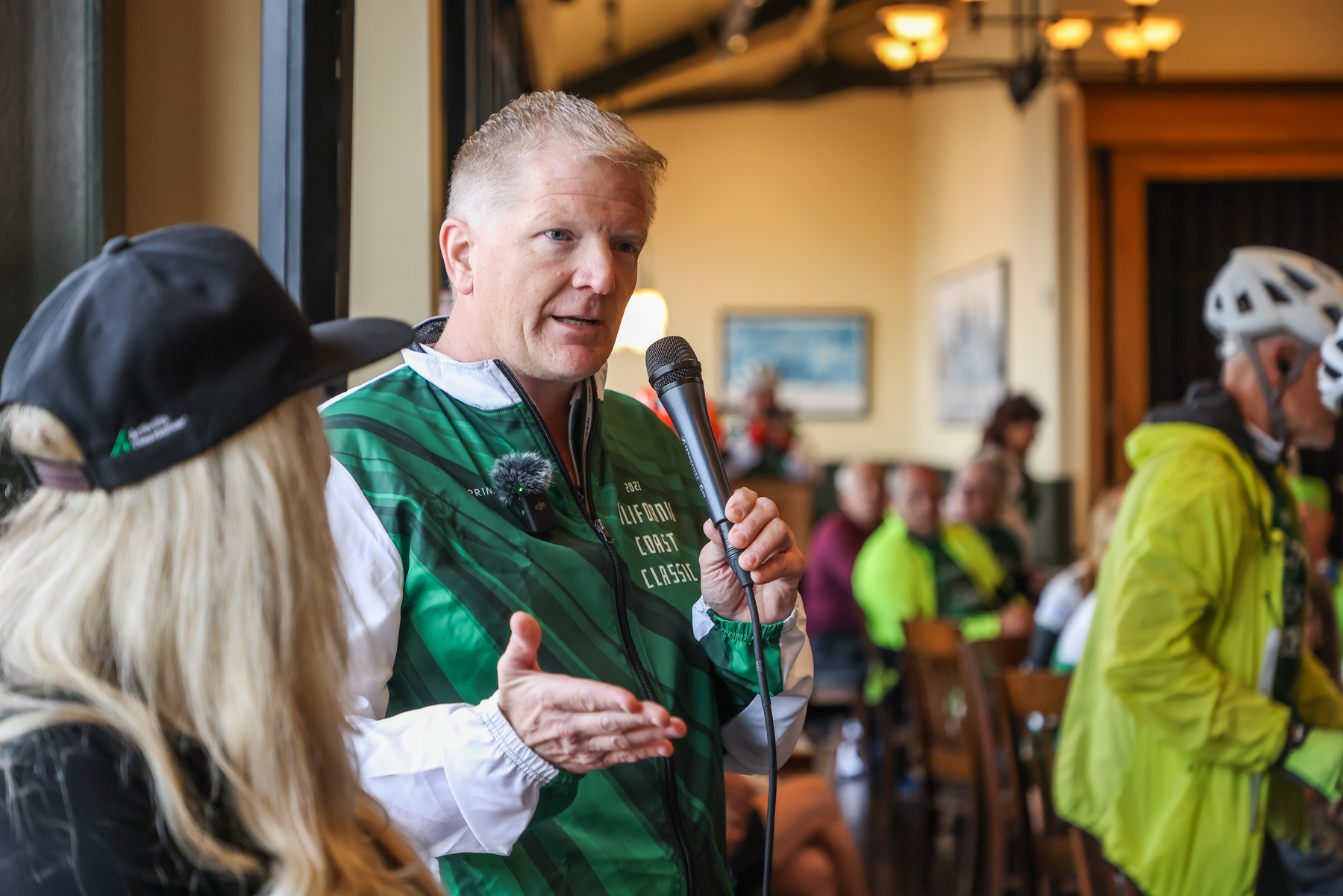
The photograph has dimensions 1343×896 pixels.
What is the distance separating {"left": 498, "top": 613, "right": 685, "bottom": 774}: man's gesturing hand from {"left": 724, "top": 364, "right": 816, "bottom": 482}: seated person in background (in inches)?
224

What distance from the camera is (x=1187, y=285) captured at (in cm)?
717

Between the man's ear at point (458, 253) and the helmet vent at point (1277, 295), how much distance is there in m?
1.63

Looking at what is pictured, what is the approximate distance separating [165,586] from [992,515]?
186 inches

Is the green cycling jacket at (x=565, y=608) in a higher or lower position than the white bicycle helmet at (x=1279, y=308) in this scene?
lower

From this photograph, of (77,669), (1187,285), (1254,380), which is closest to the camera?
(77,669)

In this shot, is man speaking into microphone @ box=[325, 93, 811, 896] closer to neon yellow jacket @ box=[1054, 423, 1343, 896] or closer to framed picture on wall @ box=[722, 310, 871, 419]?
neon yellow jacket @ box=[1054, 423, 1343, 896]

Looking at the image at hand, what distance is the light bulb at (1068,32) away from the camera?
6203 mm

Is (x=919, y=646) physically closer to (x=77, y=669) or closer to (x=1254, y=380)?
(x=1254, y=380)

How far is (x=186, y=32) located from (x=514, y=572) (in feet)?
3.14

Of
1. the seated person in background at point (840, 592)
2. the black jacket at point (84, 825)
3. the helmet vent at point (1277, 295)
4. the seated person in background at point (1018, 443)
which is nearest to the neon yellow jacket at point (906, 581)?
the seated person in background at point (840, 592)

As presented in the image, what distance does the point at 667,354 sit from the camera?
126cm

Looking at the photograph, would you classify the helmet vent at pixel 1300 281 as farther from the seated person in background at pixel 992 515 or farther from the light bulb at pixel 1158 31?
the light bulb at pixel 1158 31

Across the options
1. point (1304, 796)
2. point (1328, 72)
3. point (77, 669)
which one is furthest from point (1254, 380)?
point (1328, 72)

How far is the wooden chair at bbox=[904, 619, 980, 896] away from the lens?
3.81 meters
